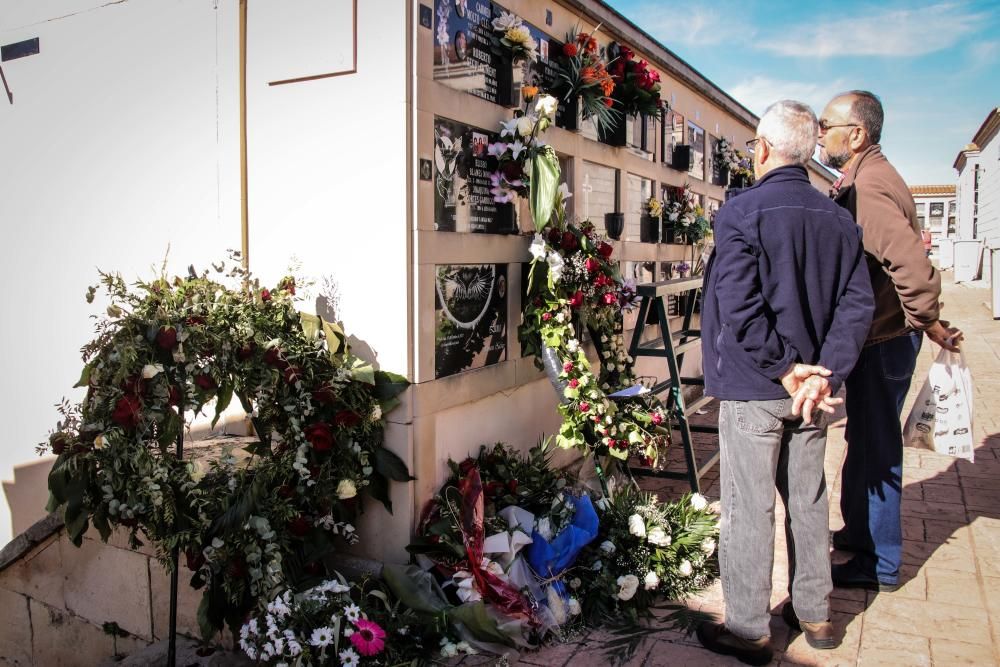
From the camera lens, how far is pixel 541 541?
11.2ft

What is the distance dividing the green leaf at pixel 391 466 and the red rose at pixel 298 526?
391 mm

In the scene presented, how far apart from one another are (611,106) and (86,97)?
3085mm

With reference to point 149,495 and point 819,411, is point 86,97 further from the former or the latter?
point 819,411

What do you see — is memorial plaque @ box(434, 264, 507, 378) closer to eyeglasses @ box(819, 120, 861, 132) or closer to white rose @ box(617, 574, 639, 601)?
white rose @ box(617, 574, 639, 601)

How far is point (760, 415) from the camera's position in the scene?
8.99ft

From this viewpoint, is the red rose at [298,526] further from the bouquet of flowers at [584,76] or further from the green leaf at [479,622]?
the bouquet of flowers at [584,76]

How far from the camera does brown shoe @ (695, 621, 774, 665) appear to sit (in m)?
2.82

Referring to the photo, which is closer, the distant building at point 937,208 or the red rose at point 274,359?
the red rose at point 274,359

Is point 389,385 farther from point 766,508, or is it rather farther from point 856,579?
point 856,579

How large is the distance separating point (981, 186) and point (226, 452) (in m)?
34.5

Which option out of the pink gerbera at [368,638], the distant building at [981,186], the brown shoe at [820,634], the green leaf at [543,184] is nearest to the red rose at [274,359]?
the pink gerbera at [368,638]

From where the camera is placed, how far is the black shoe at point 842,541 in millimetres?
3682

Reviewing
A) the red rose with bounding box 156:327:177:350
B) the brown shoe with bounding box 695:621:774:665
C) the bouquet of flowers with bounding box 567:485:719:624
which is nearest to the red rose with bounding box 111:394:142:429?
the red rose with bounding box 156:327:177:350

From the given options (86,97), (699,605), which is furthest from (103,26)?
(699,605)
